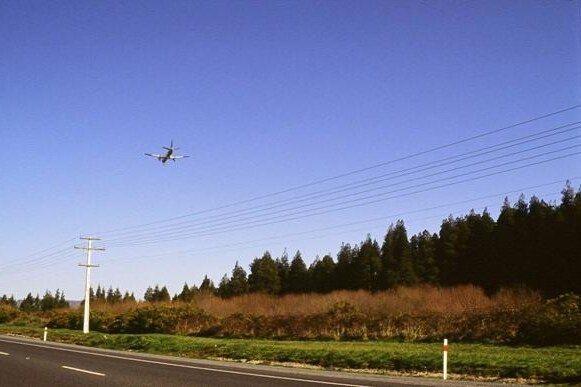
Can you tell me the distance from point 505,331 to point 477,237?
173 ft

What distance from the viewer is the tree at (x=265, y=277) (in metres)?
111

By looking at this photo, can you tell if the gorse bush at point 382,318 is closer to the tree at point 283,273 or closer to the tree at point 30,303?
the tree at point 283,273

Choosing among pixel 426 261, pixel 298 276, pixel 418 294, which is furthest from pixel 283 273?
pixel 418 294

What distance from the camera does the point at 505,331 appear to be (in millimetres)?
29859

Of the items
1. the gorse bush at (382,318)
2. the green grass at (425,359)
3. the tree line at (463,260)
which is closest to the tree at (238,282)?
the tree line at (463,260)

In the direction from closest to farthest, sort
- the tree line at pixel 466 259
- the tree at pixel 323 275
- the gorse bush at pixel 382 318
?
Result: the gorse bush at pixel 382 318 → the tree line at pixel 466 259 → the tree at pixel 323 275

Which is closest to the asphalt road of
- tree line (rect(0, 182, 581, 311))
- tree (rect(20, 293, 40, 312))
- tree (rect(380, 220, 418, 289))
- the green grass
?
the green grass

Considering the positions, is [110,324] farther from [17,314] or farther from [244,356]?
[244,356]

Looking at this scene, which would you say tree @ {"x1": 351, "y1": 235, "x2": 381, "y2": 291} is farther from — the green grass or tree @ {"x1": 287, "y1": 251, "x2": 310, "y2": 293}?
the green grass

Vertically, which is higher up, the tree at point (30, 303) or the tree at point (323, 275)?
the tree at point (323, 275)

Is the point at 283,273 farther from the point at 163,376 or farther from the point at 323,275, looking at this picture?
the point at 163,376

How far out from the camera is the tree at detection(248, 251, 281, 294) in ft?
363

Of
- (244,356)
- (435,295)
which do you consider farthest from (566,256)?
(244,356)

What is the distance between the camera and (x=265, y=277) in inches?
4397
